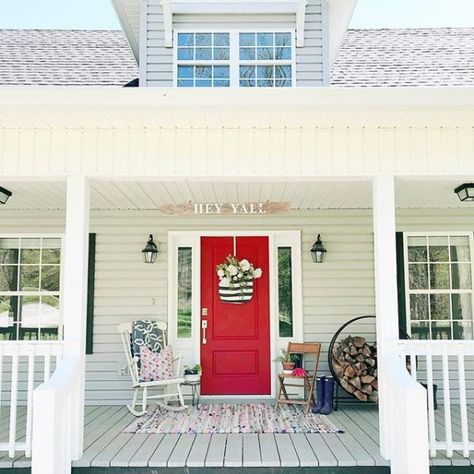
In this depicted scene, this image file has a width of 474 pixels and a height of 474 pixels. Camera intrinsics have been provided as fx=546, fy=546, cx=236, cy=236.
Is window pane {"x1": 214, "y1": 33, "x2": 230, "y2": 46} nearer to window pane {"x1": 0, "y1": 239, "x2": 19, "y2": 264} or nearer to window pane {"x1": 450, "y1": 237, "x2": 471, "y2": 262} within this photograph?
window pane {"x1": 0, "y1": 239, "x2": 19, "y2": 264}

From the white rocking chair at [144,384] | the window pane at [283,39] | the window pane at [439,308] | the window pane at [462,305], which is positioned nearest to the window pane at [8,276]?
the white rocking chair at [144,384]

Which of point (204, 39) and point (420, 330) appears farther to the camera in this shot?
point (420, 330)

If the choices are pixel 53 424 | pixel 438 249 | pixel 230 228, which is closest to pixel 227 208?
pixel 230 228

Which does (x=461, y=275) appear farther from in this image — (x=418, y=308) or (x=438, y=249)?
(x=418, y=308)

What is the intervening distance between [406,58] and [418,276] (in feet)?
10.0

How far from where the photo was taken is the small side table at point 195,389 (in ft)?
19.5

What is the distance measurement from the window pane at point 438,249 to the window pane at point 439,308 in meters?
0.46

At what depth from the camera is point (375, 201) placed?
418 centimetres

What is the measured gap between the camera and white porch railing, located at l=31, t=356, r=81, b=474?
10.9 feet

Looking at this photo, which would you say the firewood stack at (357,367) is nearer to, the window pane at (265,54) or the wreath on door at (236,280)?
the wreath on door at (236,280)

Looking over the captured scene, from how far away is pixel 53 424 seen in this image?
3.34m

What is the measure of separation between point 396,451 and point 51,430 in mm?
2230

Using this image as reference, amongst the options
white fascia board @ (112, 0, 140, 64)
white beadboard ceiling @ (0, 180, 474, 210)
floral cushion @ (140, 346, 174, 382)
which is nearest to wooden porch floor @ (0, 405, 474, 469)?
floral cushion @ (140, 346, 174, 382)

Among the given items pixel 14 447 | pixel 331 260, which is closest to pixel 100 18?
pixel 331 260
